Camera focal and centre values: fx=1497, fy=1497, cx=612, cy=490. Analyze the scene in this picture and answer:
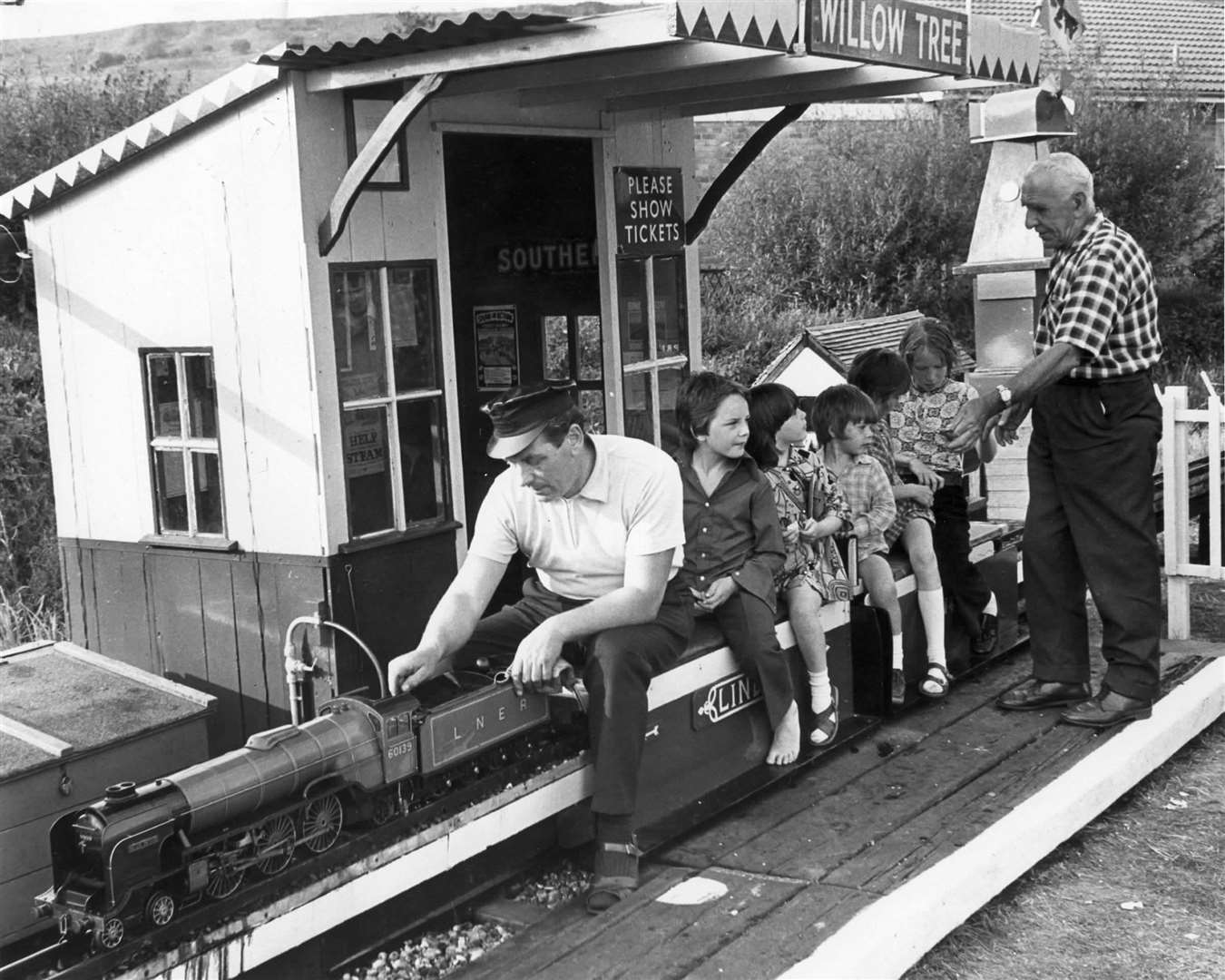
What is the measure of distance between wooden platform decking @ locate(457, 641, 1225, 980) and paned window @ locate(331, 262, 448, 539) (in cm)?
171

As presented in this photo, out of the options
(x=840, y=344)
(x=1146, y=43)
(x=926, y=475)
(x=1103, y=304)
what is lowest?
(x=926, y=475)

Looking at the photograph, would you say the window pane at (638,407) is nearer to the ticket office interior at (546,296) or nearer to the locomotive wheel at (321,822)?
the ticket office interior at (546,296)

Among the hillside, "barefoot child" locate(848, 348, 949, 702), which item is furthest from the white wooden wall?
the hillside

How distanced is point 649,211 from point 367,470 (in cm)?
212

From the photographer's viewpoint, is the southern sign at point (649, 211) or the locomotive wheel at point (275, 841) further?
the southern sign at point (649, 211)

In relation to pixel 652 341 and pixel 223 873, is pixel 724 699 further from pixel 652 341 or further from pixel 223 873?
pixel 652 341

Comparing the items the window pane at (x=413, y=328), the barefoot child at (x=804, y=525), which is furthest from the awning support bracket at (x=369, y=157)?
the barefoot child at (x=804, y=525)

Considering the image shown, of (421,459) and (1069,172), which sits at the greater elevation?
(1069,172)

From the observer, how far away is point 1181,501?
6934 millimetres

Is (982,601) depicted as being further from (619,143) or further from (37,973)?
(37,973)

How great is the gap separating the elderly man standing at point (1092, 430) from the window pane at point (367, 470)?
2.03 meters

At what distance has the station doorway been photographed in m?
6.80

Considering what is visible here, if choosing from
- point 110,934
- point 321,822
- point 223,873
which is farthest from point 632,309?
point 110,934

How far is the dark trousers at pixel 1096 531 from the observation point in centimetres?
530
